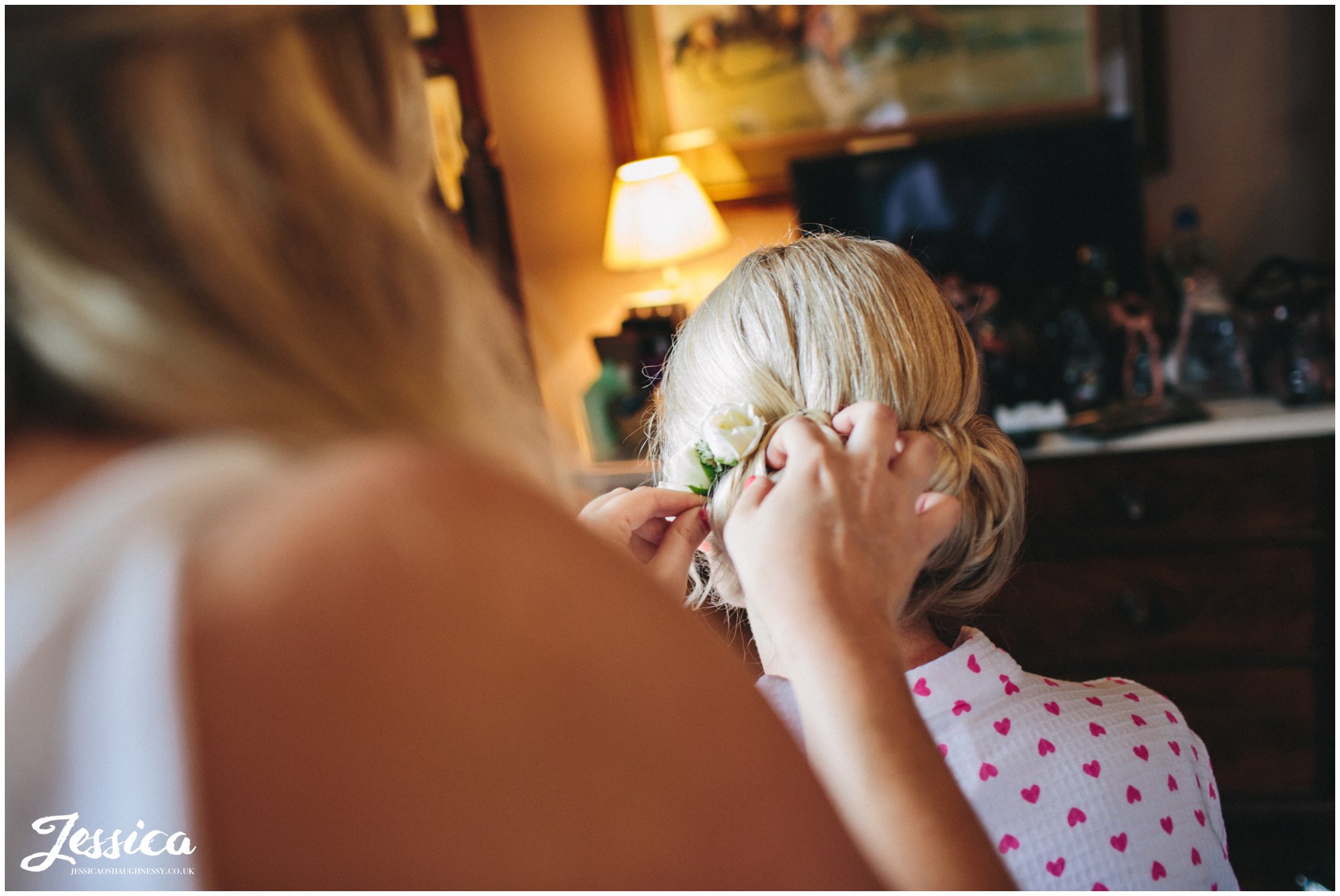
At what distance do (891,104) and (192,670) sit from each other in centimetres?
202

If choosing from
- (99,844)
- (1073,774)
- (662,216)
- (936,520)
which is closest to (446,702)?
(99,844)

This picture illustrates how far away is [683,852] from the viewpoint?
0.35 metres

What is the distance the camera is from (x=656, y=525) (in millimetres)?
881

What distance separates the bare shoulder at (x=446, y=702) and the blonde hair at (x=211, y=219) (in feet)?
0.15

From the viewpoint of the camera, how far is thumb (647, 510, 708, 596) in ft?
2.72

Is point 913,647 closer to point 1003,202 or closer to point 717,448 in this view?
point 717,448

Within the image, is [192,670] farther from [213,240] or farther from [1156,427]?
[1156,427]

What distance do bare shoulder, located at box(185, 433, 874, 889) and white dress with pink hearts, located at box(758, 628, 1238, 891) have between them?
46 cm

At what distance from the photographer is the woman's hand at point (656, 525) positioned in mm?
834

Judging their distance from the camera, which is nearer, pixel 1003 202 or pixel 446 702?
pixel 446 702

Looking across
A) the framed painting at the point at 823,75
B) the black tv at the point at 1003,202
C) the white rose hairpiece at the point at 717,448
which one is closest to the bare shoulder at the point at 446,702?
the white rose hairpiece at the point at 717,448

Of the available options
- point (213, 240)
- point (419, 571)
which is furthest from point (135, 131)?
point (419, 571)

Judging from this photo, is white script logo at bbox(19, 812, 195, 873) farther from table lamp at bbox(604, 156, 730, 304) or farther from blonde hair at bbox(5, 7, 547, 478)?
table lamp at bbox(604, 156, 730, 304)

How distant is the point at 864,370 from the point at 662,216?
1.23 metres
